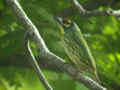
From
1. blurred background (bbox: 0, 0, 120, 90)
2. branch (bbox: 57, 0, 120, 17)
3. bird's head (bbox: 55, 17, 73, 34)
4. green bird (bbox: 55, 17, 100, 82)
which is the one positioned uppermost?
bird's head (bbox: 55, 17, 73, 34)

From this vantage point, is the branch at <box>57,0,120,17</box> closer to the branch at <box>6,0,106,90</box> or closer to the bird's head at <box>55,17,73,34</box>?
the bird's head at <box>55,17,73,34</box>

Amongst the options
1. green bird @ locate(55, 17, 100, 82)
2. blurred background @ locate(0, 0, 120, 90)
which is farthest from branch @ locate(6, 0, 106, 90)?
→ blurred background @ locate(0, 0, 120, 90)

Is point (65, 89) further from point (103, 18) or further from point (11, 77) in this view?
point (103, 18)

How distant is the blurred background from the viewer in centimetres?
351

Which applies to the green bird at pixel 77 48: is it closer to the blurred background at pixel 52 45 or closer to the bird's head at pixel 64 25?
the bird's head at pixel 64 25

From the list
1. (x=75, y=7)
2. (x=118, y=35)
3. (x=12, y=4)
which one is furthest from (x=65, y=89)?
(x=118, y=35)

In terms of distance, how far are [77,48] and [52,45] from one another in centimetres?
90

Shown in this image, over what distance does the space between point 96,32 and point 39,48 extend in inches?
75.3

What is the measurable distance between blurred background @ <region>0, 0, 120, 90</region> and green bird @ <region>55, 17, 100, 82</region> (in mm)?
658

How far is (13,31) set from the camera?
355 centimetres

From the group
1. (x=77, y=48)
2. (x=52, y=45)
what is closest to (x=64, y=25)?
(x=77, y=48)

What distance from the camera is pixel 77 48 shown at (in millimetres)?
2463

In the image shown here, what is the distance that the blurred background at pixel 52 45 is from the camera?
351cm

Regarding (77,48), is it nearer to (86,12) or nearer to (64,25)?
(64,25)
